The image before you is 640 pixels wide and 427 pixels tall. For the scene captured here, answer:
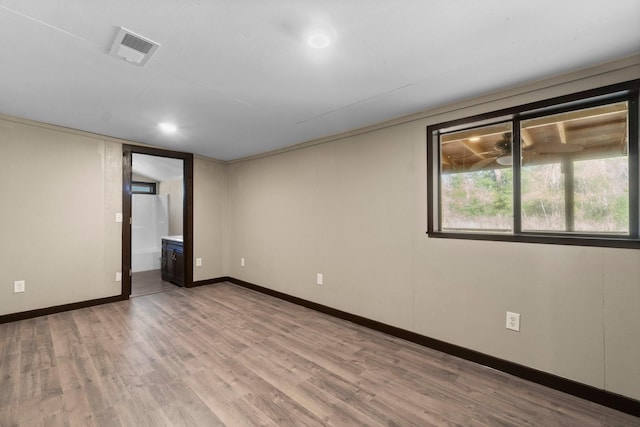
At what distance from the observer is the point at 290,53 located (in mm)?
1774

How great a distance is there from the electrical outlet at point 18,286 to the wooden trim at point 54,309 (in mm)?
254

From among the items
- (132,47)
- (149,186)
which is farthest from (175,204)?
(132,47)

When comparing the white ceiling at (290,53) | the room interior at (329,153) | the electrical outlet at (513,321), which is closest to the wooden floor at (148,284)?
the room interior at (329,153)

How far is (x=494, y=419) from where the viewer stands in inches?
66.9

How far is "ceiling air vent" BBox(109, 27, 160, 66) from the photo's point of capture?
1.61 meters

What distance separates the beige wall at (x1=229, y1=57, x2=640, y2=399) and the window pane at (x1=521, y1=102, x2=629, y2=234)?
0.69 feet

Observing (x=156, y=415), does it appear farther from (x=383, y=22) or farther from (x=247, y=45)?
(x=383, y=22)

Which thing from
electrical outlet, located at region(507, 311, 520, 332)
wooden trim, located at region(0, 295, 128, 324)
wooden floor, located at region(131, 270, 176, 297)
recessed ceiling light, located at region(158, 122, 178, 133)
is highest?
recessed ceiling light, located at region(158, 122, 178, 133)

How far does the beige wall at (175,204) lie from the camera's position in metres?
6.61

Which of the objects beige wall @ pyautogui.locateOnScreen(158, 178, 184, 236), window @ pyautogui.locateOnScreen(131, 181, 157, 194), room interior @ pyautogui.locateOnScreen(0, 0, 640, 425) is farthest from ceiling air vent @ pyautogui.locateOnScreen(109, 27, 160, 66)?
window @ pyautogui.locateOnScreen(131, 181, 157, 194)

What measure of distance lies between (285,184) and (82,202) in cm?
260

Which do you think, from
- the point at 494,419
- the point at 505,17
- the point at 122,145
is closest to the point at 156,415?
the point at 494,419

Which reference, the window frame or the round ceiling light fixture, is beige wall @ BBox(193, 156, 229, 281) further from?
the round ceiling light fixture

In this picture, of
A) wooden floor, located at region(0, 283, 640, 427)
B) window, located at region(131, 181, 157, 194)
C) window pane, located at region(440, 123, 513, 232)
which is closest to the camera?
wooden floor, located at region(0, 283, 640, 427)
